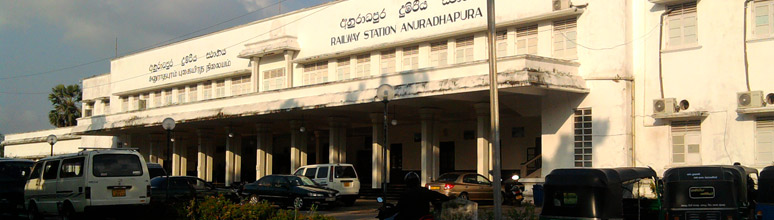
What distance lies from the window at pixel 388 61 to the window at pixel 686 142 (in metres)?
12.1

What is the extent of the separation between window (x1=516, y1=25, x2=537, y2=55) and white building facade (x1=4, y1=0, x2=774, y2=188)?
62 mm

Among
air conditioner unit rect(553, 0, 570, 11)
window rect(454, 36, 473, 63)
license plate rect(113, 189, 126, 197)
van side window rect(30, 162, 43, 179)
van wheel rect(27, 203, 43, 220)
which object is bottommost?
van wheel rect(27, 203, 43, 220)

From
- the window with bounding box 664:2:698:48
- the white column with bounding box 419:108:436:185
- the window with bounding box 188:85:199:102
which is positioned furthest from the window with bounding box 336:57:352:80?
the window with bounding box 664:2:698:48

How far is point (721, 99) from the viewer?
2302 cm

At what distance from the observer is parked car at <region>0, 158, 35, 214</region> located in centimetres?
A: 2200

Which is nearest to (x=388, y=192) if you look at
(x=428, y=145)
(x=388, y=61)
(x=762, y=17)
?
(x=428, y=145)

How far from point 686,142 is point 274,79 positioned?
20274 millimetres

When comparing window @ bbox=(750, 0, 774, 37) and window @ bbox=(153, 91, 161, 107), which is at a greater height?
window @ bbox=(750, 0, 774, 37)

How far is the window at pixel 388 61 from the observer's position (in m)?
32.2

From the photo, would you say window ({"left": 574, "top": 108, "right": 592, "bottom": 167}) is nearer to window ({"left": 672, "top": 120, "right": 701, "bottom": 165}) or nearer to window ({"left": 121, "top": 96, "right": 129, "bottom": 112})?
window ({"left": 672, "top": 120, "right": 701, "bottom": 165})

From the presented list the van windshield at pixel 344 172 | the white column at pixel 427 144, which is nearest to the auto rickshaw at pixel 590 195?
the van windshield at pixel 344 172

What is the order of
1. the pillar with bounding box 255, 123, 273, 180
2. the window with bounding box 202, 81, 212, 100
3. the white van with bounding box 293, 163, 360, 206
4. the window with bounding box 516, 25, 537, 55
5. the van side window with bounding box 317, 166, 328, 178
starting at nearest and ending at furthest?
the window with bounding box 516, 25, 537, 55, the white van with bounding box 293, 163, 360, 206, the van side window with bounding box 317, 166, 328, 178, the pillar with bounding box 255, 123, 273, 180, the window with bounding box 202, 81, 212, 100

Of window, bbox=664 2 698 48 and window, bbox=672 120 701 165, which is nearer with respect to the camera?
window, bbox=672 120 701 165

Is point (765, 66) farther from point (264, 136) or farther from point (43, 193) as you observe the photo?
point (264, 136)
